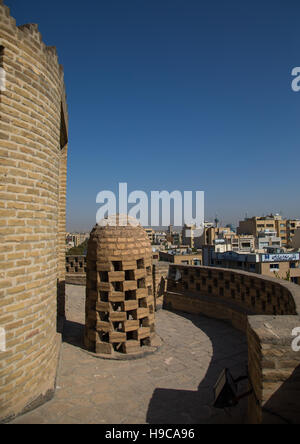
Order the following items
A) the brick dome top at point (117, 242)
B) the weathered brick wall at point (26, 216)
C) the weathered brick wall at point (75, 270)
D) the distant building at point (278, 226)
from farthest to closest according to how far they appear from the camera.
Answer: the distant building at point (278, 226)
the weathered brick wall at point (75, 270)
the brick dome top at point (117, 242)
the weathered brick wall at point (26, 216)

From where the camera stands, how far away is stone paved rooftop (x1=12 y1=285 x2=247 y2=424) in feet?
11.0

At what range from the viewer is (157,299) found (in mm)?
8438

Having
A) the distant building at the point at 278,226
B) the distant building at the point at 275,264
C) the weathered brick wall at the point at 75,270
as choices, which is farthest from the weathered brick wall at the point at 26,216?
the distant building at the point at 278,226

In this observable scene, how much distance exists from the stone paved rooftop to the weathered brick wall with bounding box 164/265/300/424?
0.64 m

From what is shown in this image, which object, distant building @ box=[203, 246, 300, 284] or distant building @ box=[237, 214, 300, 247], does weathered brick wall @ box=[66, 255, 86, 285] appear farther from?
distant building @ box=[237, 214, 300, 247]

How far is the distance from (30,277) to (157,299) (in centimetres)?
551

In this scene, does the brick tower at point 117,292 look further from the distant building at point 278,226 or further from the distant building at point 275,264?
the distant building at point 278,226

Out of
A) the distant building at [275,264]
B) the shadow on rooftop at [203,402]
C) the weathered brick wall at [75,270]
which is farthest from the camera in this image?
the distant building at [275,264]

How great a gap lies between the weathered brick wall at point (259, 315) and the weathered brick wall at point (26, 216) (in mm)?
2544

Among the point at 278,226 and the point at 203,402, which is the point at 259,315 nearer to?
the point at 203,402

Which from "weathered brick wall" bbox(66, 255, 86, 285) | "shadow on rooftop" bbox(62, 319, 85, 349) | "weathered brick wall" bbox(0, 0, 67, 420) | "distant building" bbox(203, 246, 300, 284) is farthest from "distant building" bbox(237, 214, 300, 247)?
"weathered brick wall" bbox(0, 0, 67, 420)

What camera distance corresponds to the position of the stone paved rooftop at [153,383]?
133 inches

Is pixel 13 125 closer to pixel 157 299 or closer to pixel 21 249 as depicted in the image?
pixel 21 249

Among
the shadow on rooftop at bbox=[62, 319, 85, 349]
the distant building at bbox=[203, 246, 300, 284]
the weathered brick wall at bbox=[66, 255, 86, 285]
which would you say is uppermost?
the weathered brick wall at bbox=[66, 255, 86, 285]
